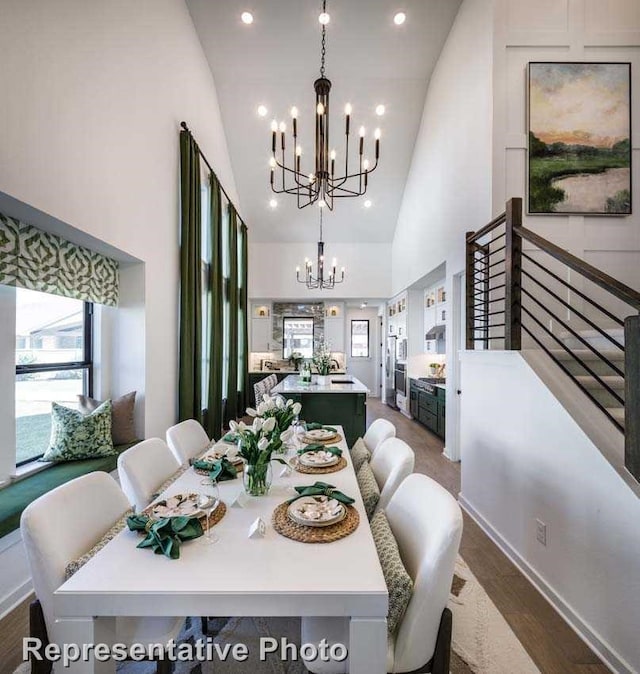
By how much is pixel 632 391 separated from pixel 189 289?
397cm

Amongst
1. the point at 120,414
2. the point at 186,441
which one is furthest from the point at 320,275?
the point at 186,441

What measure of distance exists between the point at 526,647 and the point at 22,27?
4191mm

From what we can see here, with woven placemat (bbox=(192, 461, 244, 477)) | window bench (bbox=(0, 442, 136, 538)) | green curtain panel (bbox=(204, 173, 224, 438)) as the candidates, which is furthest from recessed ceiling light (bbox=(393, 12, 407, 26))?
window bench (bbox=(0, 442, 136, 538))

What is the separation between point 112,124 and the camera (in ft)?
9.07

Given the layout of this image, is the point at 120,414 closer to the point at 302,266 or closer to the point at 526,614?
the point at 526,614

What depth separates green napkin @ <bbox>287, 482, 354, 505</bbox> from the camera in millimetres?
1518

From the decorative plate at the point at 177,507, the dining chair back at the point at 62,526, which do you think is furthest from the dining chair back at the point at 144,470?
the decorative plate at the point at 177,507

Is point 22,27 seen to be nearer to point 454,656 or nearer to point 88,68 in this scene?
point 88,68

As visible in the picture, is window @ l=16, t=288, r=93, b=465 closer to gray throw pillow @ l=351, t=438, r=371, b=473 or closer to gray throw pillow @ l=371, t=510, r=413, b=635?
gray throw pillow @ l=351, t=438, r=371, b=473

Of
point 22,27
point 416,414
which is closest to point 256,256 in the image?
point 416,414

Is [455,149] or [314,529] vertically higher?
[455,149]

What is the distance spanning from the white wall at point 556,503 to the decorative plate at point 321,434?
1.29 m

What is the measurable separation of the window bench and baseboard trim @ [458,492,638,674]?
3.00m

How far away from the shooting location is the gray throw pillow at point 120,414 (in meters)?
A: 3.04
